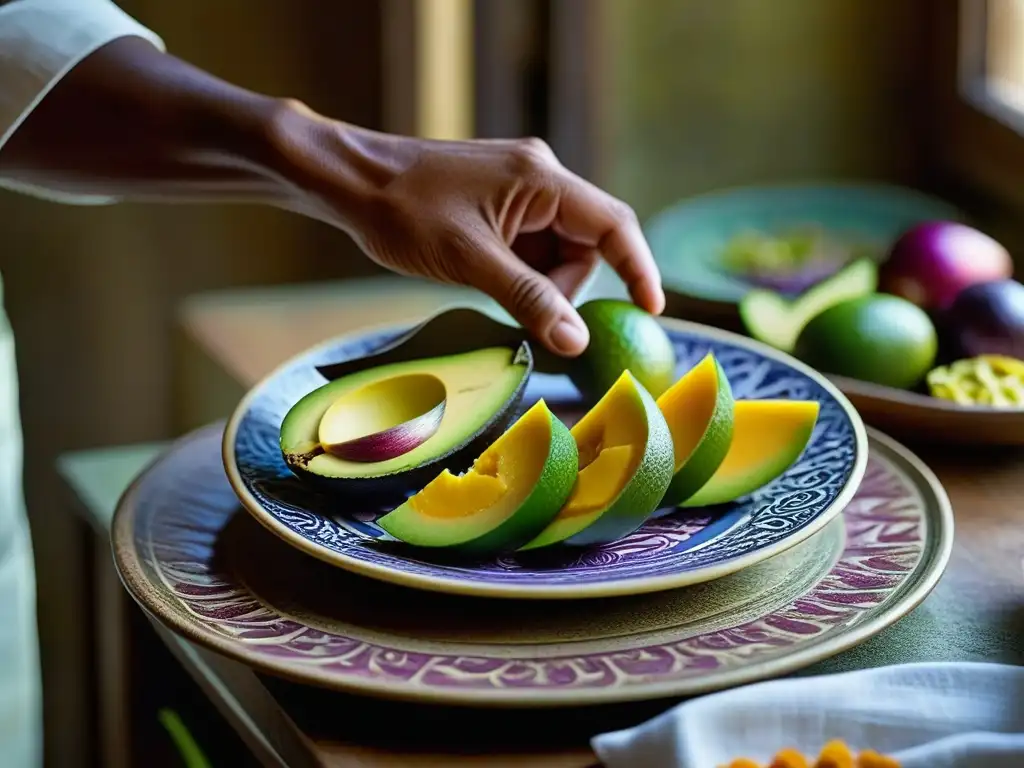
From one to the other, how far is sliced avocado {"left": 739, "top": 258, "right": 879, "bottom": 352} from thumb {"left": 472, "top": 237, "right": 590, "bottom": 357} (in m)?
0.26

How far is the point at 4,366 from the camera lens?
1138 millimetres

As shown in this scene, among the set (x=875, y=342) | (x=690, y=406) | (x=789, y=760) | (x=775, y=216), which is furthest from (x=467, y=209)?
(x=775, y=216)

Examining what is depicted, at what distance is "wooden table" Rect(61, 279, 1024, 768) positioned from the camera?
2.00ft

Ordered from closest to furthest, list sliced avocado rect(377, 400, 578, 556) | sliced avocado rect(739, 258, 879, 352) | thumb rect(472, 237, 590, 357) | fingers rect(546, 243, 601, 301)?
sliced avocado rect(377, 400, 578, 556) < thumb rect(472, 237, 590, 357) < fingers rect(546, 243, 601, 301) < sliced avocado rect(739, 258, 879, 352)

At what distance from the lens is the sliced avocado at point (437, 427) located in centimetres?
71

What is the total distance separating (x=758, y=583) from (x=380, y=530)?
0.61ft

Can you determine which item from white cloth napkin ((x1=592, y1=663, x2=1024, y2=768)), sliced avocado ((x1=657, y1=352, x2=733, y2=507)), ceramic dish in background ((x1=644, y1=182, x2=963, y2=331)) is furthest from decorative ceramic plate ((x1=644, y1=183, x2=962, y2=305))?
white cloth napkin ((x1=592, y1=663, x2=1024, y2=768))

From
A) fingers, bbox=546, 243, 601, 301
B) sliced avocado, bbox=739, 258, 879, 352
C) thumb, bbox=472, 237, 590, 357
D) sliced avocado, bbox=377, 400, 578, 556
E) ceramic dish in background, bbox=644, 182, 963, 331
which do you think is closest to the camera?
sliced avocado, bbox=377, 400, 578, 556

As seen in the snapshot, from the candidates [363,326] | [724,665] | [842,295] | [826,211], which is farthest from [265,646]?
[826,211]

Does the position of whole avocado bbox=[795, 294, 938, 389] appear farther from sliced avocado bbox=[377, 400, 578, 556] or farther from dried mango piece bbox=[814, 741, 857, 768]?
dried mango piece bbox=[814, 741, 857, 768]

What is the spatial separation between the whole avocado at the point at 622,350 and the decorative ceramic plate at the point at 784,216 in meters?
0.45

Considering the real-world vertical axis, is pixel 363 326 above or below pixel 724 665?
below

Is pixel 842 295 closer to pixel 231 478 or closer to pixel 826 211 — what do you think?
pixel 826 211

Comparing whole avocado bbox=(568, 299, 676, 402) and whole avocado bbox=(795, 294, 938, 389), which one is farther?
whole avocado bbox=(795, 294, 938, 389)
